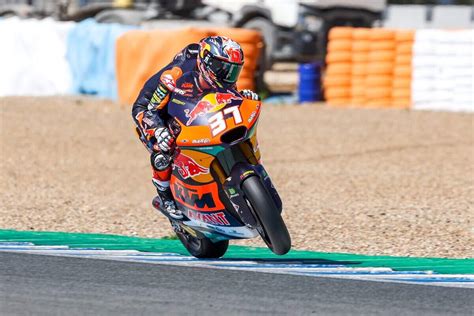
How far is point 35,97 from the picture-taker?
2148 centimetres

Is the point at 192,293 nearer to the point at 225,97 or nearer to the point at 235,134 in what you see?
the point at 235,134

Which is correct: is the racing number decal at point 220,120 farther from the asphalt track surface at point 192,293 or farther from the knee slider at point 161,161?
the asphalt track surface at point 192,293

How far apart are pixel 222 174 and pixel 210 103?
1.48 ft

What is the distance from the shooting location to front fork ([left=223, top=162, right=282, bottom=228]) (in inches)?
259

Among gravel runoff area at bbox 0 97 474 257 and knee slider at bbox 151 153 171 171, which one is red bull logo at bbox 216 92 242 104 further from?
gravel runoff area at bbox 0 97 474 257

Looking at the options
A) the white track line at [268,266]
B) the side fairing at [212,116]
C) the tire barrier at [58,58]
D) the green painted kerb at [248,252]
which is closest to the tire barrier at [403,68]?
the tire barrier at [58,58]

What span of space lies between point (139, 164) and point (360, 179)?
305 centimetres

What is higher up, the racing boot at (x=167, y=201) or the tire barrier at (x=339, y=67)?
the racing boot at (x=167, y=201)

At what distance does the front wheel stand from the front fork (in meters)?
0.06

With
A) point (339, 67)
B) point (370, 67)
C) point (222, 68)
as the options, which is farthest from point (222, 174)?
point (339, 67)

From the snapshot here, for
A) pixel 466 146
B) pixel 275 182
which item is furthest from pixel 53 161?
pixel 466 146

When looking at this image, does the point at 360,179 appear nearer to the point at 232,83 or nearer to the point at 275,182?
the point at 275,182

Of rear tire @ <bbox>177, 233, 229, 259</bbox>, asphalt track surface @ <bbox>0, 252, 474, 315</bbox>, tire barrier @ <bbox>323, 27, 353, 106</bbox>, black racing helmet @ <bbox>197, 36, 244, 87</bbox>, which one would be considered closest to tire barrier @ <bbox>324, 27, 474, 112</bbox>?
tire barrier @ <bbox>323, 27, 353, 106</bbox>

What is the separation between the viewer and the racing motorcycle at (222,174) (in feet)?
21.4
